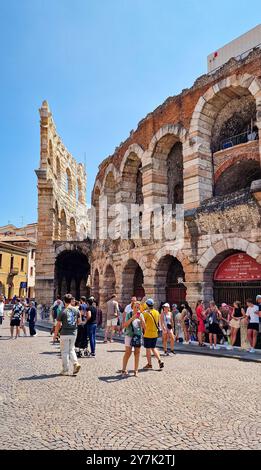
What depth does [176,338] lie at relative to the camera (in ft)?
37.4

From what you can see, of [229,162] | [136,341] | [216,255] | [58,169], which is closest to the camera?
[136,341]

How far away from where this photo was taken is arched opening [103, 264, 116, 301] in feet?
61.4

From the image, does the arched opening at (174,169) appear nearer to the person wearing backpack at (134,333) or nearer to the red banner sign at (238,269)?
the red banner sign at (238,269)

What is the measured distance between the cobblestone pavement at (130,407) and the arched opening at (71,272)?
1877cm

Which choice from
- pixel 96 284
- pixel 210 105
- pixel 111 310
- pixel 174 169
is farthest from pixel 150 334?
pixel 96 284

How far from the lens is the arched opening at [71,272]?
26.1 metres

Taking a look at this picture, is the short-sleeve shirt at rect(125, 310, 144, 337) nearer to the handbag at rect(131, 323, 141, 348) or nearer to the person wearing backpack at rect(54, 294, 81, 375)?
the handbag at rect(131, 323, 141, 348)

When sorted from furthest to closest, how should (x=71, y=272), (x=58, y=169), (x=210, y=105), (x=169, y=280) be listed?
(x=58, y=169) < (x=71, y=272) < (x=169, y=280) < (x=210, y=105)

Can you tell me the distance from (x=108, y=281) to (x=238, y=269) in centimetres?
903

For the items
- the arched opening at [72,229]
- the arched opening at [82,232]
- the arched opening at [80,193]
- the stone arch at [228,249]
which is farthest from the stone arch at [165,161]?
the arched opening at [80,193]

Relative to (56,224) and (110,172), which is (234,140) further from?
(56,224)

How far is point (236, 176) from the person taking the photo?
13398mm

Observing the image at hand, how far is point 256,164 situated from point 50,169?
54.8 feet
